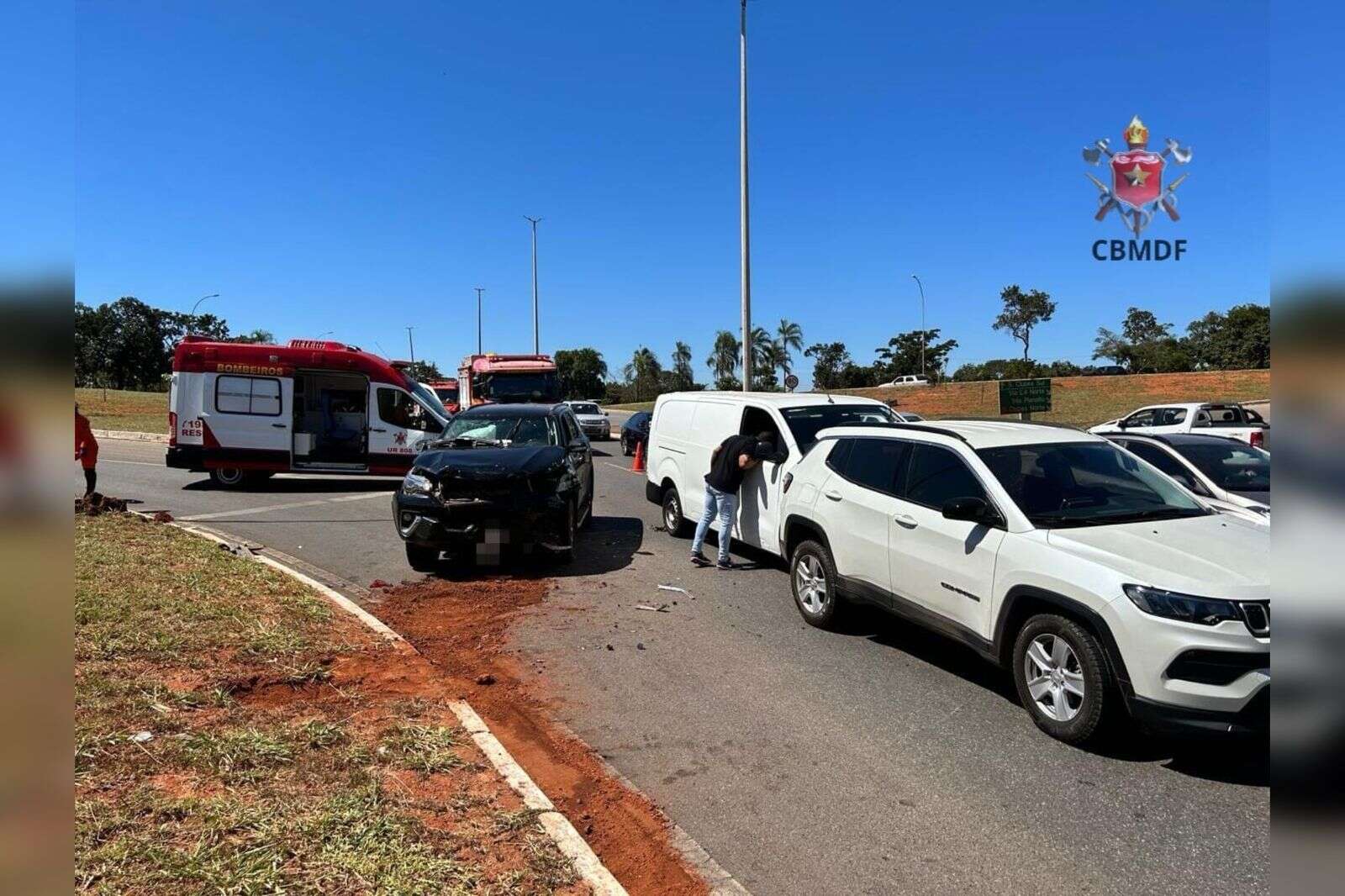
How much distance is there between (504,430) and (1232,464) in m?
8.35

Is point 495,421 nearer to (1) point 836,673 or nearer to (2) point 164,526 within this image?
(2) point 164,526

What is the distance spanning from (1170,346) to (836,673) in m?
83.6

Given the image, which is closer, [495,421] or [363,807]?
[363,807]

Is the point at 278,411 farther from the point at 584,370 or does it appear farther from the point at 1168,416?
the point at 584,370

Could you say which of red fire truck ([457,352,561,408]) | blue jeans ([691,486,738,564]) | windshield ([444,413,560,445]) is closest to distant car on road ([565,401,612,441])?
red fire truck ([457,352,561,408])

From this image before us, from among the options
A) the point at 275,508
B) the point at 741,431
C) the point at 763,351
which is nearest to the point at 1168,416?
the point at 741,431

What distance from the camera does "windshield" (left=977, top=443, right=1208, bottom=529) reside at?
487 cm

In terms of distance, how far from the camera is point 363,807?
3.41m

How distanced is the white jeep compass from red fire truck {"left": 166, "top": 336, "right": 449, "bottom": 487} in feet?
35.3

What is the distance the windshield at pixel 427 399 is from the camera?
1625 centimetres

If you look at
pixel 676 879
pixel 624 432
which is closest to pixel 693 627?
pixel 676 879

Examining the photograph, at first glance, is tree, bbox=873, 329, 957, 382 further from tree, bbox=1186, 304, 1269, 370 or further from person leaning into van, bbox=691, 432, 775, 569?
person leaning into van, bbox=691, 432, 775, 569

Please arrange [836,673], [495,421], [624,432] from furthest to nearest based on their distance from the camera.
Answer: [624,432] < [495,421] < [836,673]
